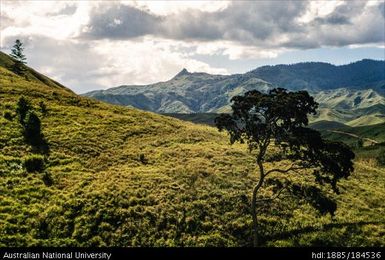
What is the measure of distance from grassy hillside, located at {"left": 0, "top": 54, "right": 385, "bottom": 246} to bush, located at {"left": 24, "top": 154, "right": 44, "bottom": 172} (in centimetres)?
70

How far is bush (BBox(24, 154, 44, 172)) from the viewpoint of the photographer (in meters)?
54.4

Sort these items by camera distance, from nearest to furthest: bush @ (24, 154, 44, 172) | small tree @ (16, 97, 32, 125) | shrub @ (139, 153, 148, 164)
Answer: bush @ (24, 154, 44, 172), shrub @ (139, 153, 148, 164), small tree @ (16, 97, 32, 125)

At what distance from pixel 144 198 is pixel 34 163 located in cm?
1549

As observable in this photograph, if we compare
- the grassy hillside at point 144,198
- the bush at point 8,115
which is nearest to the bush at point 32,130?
the grassy hillside at point 144,198

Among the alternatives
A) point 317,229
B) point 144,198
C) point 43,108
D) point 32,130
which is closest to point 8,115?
point 43,108

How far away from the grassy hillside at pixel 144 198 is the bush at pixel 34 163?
27.7 inches

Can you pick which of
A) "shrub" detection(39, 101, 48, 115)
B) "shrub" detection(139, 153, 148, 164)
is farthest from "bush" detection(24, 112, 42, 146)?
"shrub" detection(139, 153, 148, 164)

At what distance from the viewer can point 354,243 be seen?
47.2 m

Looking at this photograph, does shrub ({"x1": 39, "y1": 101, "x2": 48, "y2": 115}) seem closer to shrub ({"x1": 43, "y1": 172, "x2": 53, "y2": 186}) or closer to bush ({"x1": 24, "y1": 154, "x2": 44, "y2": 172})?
bush ({"x1": 24, "y1": 154, "x2": 44, "y2": 172})

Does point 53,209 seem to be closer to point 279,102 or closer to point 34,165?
point 34,165

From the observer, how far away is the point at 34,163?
55281 mm

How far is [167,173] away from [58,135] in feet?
64.6

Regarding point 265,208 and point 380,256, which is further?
point 265,208

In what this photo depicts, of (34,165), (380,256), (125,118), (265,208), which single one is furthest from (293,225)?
(125,118)
